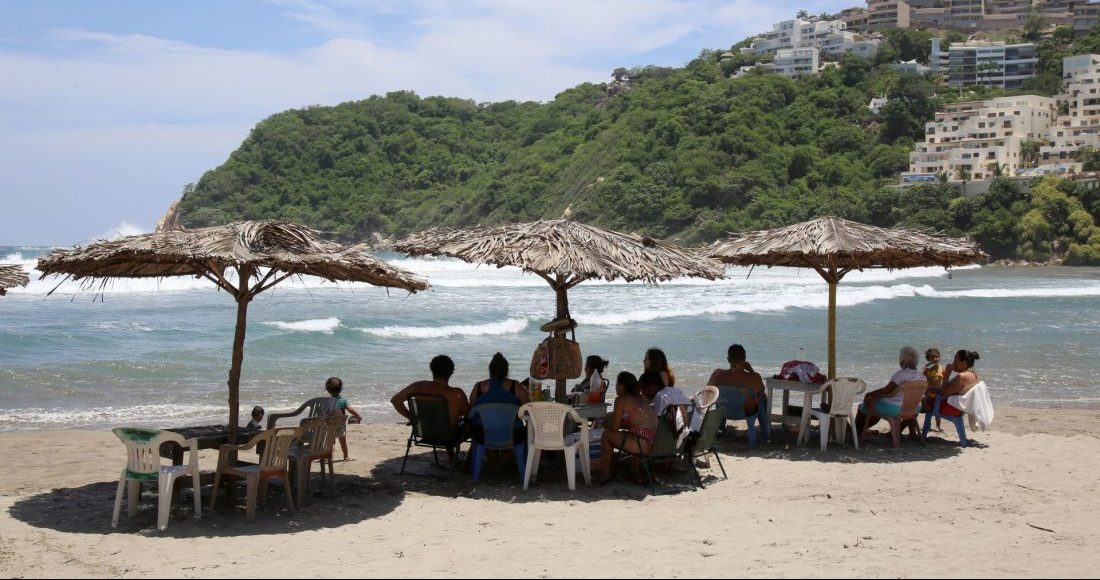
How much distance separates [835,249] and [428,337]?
13.2 meters

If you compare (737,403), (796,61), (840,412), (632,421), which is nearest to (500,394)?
(632,421)

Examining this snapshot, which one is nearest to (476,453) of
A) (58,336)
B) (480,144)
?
(58,336)

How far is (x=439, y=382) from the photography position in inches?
271

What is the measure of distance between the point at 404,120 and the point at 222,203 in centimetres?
2589

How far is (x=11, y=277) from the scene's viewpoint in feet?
22.2

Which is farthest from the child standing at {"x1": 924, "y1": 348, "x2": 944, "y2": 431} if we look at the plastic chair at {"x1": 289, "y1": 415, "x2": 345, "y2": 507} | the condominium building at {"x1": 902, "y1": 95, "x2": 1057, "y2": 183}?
the condominium building at {"x1": 902, "y1": 95, "x2": 1057, "y2": 183}

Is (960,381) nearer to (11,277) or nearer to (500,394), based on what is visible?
(500,394)

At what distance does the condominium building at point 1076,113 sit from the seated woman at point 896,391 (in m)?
76.1

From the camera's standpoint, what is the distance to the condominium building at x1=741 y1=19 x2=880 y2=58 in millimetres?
126762

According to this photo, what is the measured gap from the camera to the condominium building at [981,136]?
77.7 meters

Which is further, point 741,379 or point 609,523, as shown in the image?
point 741,379

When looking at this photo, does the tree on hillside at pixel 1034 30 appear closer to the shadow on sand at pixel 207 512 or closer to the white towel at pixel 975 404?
the white towel at pixel 975 404

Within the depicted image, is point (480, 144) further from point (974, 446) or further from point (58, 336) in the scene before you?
point (974, 446)

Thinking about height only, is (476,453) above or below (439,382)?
below
